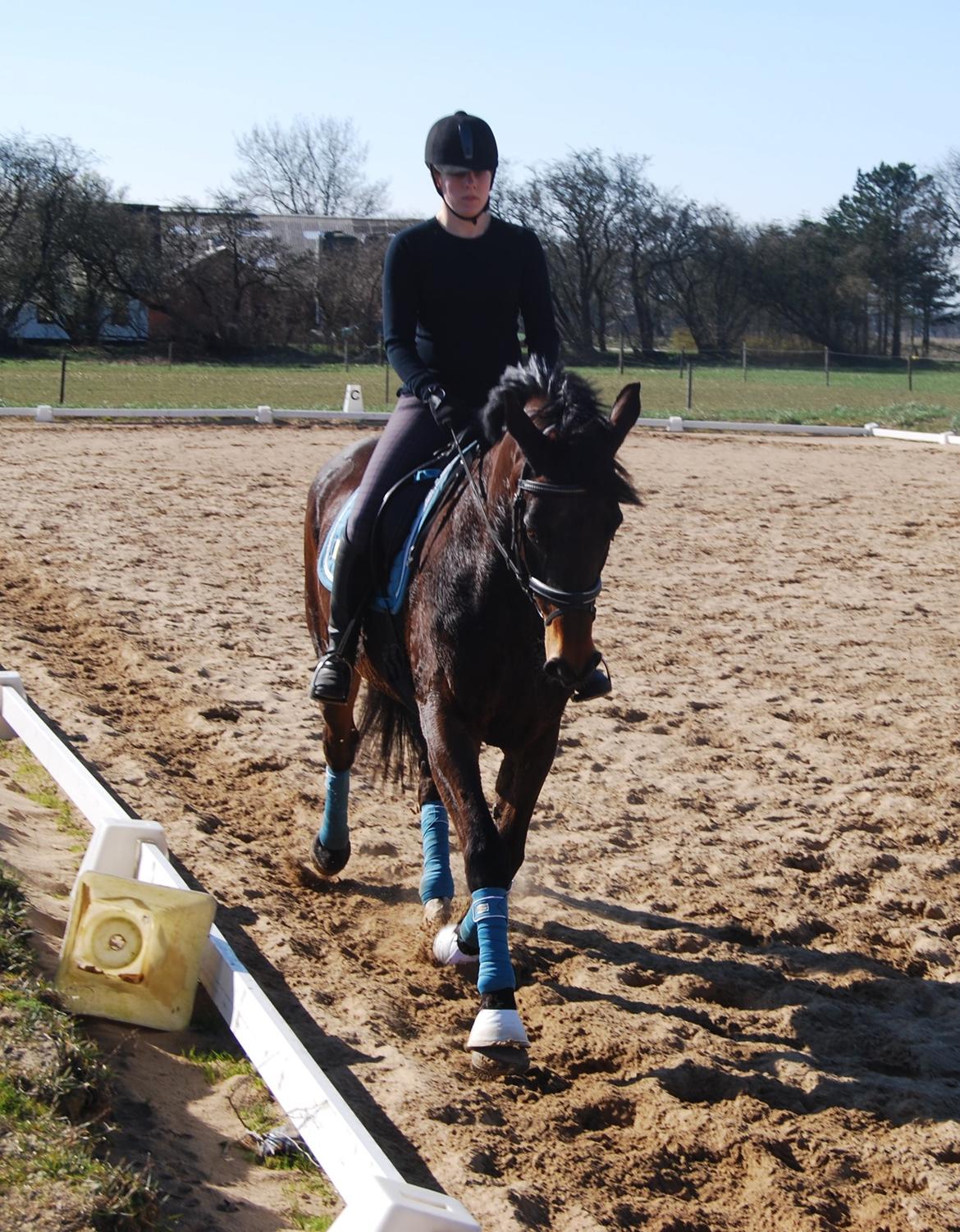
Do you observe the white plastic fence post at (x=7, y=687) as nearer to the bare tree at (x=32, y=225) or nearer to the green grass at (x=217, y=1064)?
the green grass at (x=217, y=1064)

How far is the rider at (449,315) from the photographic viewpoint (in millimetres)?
4875

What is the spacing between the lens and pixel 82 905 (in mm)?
4109

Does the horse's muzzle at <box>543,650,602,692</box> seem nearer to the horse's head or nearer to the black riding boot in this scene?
the horse's head

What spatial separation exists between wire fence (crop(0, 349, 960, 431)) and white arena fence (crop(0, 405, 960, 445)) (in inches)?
40.9

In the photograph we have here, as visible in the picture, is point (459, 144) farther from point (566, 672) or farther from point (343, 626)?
point (566, 672)

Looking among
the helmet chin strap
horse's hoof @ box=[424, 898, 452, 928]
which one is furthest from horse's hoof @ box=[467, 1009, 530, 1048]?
the helmet chin strap

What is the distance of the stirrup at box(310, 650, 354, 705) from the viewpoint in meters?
5.45

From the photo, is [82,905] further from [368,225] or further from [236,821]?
[368,225]

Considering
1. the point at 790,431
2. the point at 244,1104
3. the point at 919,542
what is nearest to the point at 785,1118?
the point at 244,1104

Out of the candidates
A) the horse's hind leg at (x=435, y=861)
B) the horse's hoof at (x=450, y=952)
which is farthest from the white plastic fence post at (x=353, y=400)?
the horse's hoof at (x=450, y=952)

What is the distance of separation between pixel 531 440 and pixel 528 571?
407 millimetres

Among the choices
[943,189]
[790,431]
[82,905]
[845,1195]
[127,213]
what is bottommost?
[845,1195]

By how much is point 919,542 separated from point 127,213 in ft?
133

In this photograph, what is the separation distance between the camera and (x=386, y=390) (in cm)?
2825
